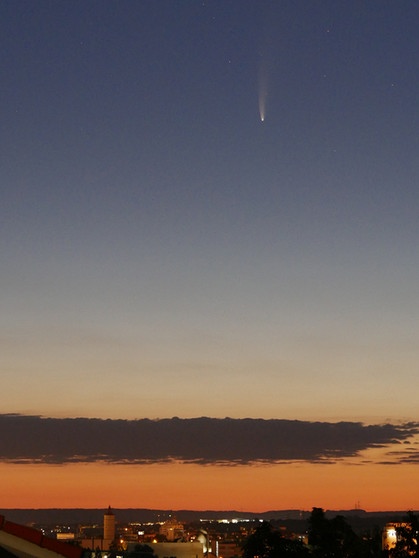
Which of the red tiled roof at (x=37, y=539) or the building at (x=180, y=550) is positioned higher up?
the red tiled roof at (x=37, y=539)

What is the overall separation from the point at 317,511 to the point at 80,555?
56.6 meters

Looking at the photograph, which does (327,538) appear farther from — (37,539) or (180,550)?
(180,550)

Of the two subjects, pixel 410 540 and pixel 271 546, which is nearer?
pixel 271 546

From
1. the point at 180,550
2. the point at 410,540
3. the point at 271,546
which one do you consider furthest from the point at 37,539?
the point at 180,550

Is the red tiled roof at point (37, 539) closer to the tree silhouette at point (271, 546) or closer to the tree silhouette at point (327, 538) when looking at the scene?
the tree silhouette at point (271, 546)

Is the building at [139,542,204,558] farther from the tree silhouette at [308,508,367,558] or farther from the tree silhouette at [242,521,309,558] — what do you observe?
the tree silhouette at [242,521,309,558]

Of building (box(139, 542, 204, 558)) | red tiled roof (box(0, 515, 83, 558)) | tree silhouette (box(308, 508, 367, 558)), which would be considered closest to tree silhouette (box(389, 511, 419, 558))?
tree silhouette (box(308, 508, 367, 558))

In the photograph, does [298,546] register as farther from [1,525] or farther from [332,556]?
[1,525]

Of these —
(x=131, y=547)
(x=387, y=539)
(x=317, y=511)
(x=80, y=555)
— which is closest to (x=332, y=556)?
(x=317, y=511)

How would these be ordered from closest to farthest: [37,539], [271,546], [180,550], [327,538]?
1. [37,539]
2. [271,546]
3. [327,538]
4. [180,550]

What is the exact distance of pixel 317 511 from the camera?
81438 mm

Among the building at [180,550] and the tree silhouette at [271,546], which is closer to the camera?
the tree silhouette at [271,546]

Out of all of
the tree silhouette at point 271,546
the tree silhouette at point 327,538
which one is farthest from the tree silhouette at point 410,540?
the tree silhouette at point 271,546

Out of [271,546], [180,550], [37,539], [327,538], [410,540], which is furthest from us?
[180,550]
